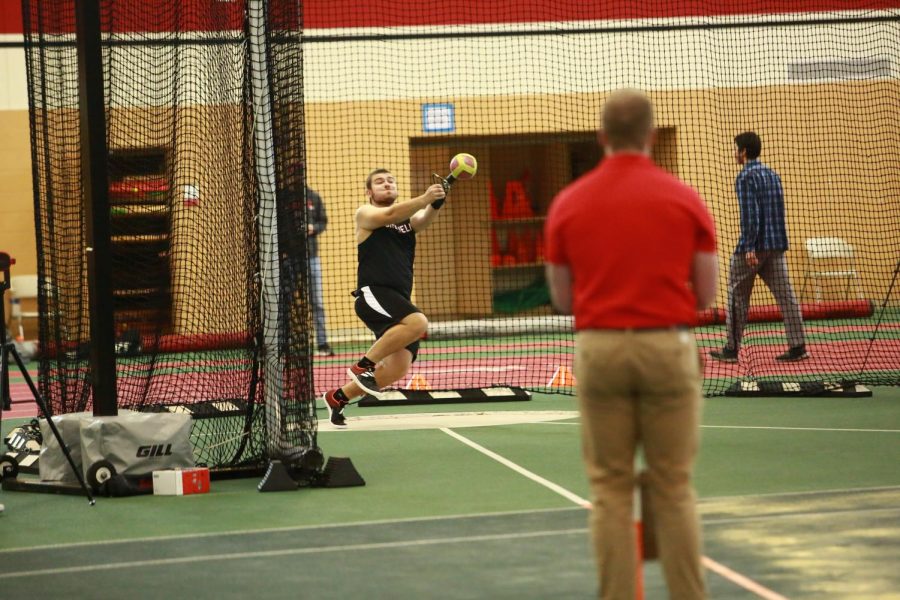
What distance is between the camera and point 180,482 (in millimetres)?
7805

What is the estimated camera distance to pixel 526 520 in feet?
21.5

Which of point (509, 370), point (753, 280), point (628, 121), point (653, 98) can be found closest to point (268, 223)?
point (628, 121)

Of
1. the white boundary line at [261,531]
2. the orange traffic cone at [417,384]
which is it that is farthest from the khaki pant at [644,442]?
the orange traffic cone at [417,384]

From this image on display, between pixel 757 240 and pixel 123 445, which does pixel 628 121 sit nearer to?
pixel 123 445

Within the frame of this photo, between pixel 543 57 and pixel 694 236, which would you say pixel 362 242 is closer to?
pixel 694 236

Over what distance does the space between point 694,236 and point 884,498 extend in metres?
3.27

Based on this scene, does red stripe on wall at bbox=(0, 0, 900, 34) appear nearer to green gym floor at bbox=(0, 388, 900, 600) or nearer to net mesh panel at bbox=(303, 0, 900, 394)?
net mesh panel at bbox=(303, 0, 900, 394)

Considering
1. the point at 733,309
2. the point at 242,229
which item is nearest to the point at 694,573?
the point at 242,229

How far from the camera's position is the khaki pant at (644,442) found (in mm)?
4102

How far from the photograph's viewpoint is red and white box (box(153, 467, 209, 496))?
7805 mm

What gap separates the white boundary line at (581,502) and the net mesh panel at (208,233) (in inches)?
50.3

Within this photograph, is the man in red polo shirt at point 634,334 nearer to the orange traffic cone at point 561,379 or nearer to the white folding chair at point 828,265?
the orange traffic cone at point 561,379

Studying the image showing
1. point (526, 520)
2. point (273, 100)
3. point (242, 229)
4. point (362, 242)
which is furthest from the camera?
point (362, 242)

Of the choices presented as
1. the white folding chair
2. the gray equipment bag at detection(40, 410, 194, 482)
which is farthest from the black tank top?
the white folding chair
